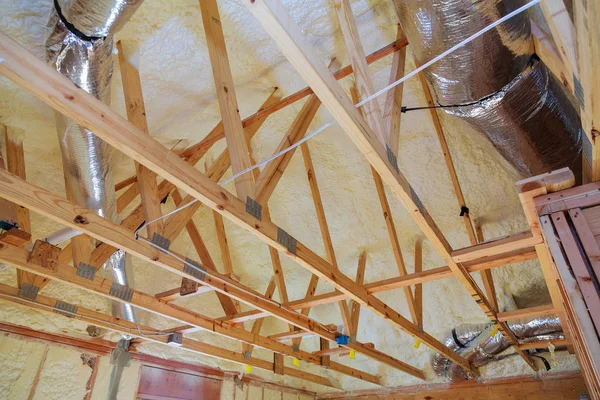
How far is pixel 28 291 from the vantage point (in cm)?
249

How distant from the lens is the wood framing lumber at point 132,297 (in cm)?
204

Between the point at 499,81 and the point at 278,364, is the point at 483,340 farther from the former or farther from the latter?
the point at 499,81

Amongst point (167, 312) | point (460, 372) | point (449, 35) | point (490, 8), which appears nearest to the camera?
point (490, 8)

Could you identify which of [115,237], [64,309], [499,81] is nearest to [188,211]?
[115,237]

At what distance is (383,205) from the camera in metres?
3.51

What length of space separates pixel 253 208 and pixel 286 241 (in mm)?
287

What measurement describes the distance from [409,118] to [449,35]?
1824 mm

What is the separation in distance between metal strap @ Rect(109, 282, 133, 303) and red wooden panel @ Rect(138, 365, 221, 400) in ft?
6.67

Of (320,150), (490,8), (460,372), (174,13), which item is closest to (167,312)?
(174,13)

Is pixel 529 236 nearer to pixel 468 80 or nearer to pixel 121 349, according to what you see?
pixel 468 80

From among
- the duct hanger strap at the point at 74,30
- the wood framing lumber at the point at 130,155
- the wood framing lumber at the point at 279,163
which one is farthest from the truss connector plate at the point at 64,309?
the duct hanger strap at the point at 74,30

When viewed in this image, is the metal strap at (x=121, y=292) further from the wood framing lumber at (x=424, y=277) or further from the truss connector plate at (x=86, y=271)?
the wood framing lumber at (x=424, y=277)

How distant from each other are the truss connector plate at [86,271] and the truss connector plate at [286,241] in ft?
3.60

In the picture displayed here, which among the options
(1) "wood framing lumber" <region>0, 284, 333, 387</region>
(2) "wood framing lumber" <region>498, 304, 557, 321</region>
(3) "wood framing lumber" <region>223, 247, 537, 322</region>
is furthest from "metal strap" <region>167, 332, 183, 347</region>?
(2) "wood framing lumber" <region>498, 304, 557, 321</region>
